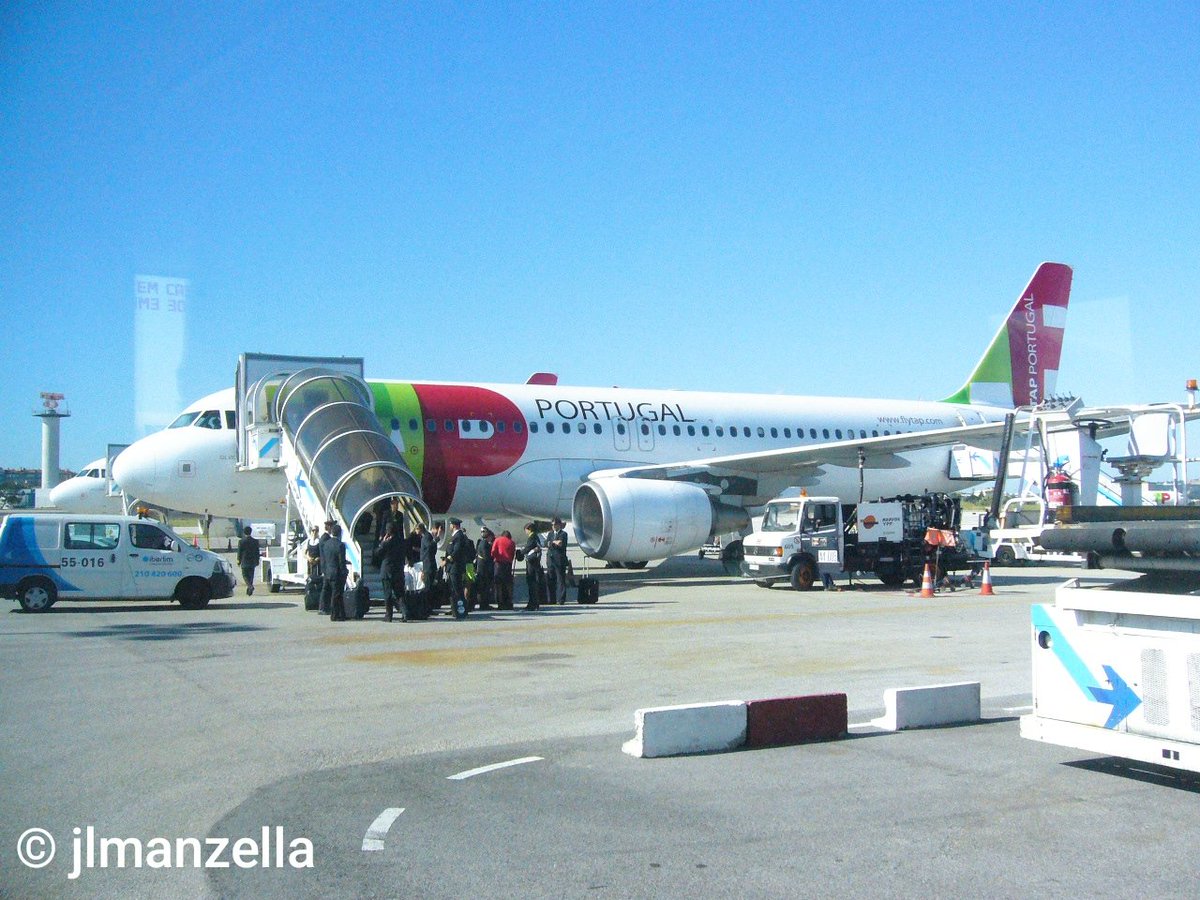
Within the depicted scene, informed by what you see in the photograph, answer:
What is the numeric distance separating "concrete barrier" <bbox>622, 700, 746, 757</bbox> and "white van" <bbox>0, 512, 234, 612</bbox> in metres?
12.2

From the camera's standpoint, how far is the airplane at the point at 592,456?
72.2ft

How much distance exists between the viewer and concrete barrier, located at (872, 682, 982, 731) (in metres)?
8.54

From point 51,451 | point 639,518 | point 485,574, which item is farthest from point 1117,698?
point 51,451

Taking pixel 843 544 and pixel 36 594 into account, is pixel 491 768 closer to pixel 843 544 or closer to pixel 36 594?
pixel 36 594

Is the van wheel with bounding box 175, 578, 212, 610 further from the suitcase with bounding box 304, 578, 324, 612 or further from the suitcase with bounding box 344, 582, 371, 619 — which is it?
the suitcase with bounding box 344, 582, 371, 619

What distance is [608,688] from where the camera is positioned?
1030cm

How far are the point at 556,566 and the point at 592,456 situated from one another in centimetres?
614

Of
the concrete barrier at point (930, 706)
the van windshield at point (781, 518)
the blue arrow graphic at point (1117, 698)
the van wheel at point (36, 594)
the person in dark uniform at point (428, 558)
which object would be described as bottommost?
the concrete barrier at point (930, 706)

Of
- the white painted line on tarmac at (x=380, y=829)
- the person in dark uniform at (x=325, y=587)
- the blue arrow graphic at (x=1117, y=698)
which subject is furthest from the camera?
the person in dark uniform at (x=325, y=587)

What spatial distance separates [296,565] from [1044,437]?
1506 cm

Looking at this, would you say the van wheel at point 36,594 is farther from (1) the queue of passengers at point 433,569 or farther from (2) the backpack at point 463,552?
(2) the backpack at point 463,552

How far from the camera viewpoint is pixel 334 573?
53.6 ft

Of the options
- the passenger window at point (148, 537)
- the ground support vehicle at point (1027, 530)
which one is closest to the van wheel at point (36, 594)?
the passenger window at point (148, 537)

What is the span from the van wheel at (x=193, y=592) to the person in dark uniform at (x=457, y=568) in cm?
421
